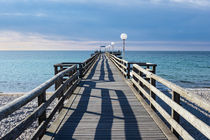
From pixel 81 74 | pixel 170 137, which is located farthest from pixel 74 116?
pixel 81 74

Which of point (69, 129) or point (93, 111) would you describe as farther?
point (93, 111)

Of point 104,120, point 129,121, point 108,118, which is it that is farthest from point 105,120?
point 129,121

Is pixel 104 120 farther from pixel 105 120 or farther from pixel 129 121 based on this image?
pixel 129 121

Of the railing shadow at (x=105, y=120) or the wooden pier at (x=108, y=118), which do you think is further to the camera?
the railing shadow at (x=105, y=120)

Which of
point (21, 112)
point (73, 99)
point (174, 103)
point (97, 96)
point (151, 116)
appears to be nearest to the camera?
point (174, 103)

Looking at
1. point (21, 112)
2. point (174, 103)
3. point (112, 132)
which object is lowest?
point (21, 112)

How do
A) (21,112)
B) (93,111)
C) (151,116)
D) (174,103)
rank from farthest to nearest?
(21,112) < (93,111) < (151,116) < (174,103)

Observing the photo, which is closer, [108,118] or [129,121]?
[129,121]

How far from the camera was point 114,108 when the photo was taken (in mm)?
5387

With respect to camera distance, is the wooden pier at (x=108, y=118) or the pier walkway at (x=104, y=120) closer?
the wooden pier at (x=108, y=118)

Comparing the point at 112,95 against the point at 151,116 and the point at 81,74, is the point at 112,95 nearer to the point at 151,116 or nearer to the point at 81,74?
the point at 151,116

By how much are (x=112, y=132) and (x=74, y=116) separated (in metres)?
1.27

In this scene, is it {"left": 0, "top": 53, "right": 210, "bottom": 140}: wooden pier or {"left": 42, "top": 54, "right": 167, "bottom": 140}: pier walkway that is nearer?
{"left": 0, "top": 53, "right": 210, "bottom": 140}: wooden pier

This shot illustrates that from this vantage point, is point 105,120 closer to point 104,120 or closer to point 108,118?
point 104,120
